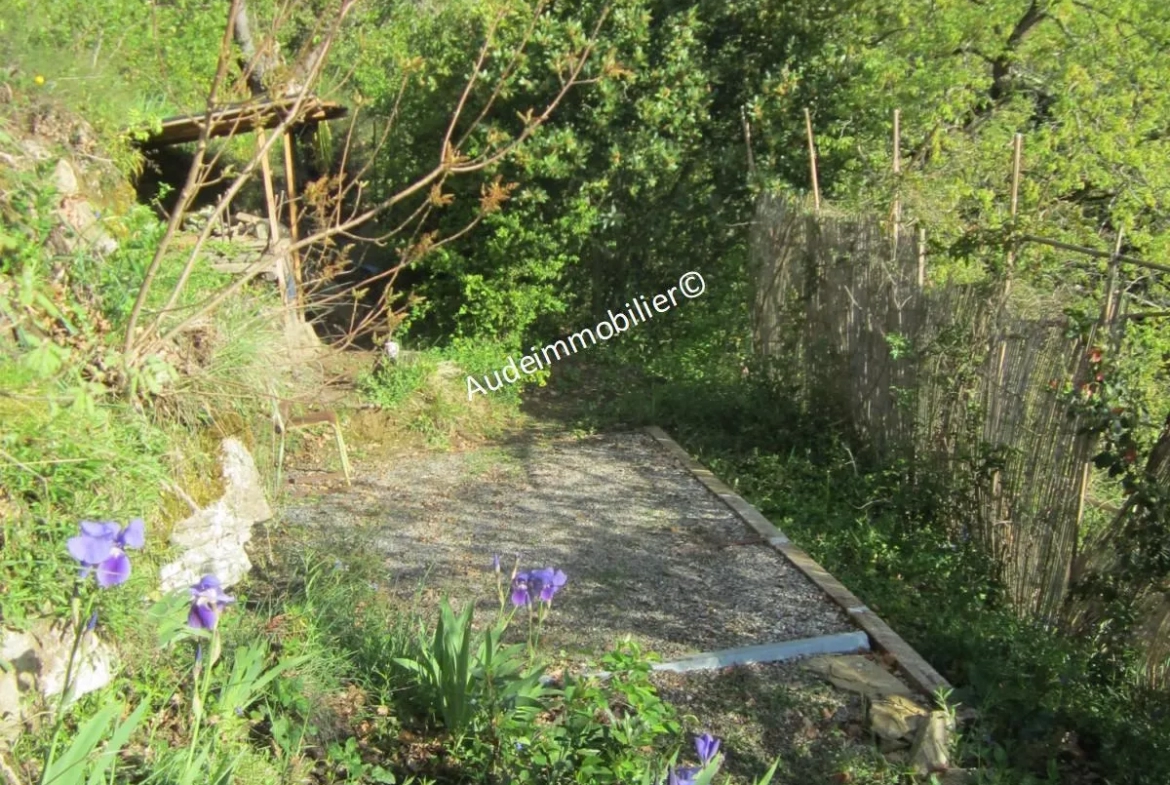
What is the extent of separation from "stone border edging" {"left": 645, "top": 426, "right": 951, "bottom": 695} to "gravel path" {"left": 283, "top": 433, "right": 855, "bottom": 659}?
0.06 metres

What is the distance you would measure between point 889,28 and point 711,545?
6.02 metres

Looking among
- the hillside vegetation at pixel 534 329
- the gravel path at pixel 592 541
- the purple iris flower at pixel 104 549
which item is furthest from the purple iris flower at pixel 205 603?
the gravel path at pixel 592 541

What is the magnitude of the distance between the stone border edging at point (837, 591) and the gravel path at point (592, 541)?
57 millimetres

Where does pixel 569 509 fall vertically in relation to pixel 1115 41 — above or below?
below

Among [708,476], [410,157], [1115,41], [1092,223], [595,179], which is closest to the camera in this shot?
[708,476]

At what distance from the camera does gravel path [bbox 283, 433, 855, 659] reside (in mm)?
4414

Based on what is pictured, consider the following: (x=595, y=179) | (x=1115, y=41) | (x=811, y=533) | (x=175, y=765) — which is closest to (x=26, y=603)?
(x=175, y=765)

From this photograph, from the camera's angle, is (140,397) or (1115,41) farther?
(1115,41)

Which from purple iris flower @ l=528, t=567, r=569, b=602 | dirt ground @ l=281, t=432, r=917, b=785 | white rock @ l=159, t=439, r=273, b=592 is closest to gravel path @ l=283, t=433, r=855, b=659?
dirt ground @ l=281, t=432, r=917, b=785

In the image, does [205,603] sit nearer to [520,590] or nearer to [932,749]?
[520,590]

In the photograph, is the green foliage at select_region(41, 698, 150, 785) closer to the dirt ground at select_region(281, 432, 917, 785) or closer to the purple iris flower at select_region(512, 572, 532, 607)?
the purple iris flower at select_region(512, 572, 532, 607)

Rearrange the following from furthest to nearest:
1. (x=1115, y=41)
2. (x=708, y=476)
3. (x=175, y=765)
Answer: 1. (x=1115, y=41)
2. (x=708, y=476)
3. (x=175, y=765)

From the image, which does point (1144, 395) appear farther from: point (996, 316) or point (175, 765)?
point (175, 765)

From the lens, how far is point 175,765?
2.49 metres
